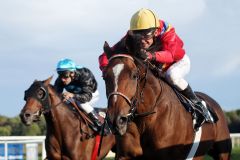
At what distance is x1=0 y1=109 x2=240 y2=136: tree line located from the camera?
3112 centimetres

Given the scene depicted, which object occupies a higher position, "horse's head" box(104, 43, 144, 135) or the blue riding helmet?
"horse's head" box(104, 43, 144, 135)

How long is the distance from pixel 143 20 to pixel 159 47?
0.37 metres

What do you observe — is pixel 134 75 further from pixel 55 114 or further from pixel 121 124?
pixel 55 114

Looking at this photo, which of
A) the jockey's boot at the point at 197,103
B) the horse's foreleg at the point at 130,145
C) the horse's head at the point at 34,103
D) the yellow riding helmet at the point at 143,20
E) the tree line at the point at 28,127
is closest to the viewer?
the horse's foreleg at the point at 130,145

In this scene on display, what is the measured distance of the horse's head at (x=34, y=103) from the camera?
9.98 meters

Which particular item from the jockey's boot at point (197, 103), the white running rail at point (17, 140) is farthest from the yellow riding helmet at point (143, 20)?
the white running rail at point (17, 140)

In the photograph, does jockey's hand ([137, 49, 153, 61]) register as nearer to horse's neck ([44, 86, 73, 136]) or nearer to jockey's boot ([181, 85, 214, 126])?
jockey's boot ([181, 85, 214, 126])

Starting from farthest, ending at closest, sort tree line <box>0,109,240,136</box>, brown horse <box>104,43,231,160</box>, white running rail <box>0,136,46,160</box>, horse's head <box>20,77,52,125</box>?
tree line <box>0,109,240,136</box>, white running rail <box>0,136,46,160</box>, horse's head <box>20,77,52,125</box>, brown horse <box>104,43,231,160</box>

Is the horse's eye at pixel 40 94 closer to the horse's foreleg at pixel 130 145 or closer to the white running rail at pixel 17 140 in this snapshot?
the horse's foreleg at pixel 130 145

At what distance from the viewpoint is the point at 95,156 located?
1033cm

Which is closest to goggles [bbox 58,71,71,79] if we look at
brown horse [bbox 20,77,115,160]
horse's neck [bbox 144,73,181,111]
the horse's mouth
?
brown horse [bbox 20,77,115,160]

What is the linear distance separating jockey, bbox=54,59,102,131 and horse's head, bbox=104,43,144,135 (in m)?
4.41

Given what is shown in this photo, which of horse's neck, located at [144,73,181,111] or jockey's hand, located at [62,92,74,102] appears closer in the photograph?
horse's neck, located at [144,73,181,111]

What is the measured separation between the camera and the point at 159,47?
6602mm
